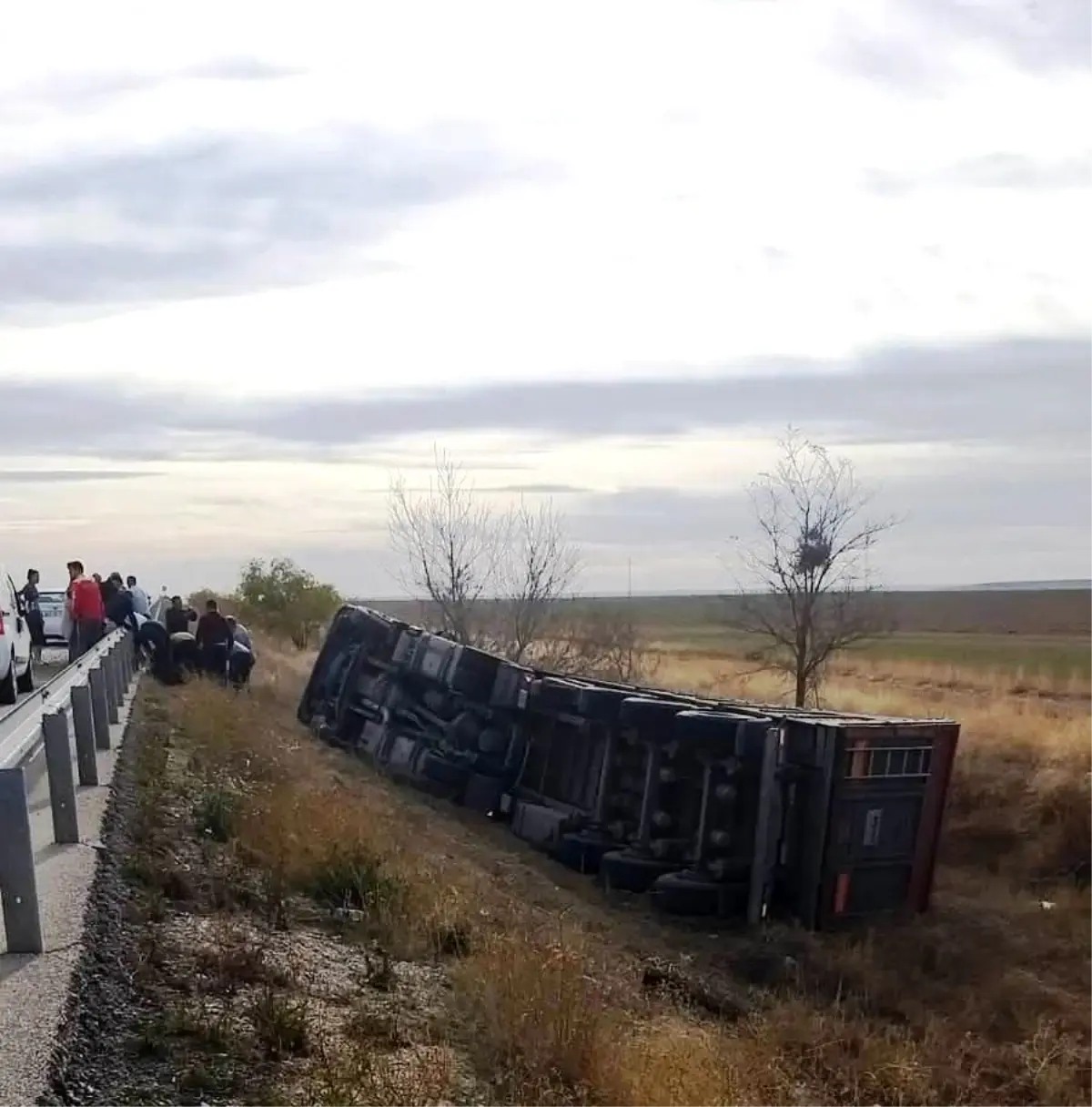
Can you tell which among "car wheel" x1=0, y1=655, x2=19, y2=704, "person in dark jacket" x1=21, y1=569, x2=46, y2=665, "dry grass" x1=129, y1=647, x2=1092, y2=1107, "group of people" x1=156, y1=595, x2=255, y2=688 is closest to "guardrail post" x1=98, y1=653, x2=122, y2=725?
"dry grass" x1=129, y1=647, x2=1092, y2=1107

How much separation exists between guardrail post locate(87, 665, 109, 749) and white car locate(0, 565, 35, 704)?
6.29m

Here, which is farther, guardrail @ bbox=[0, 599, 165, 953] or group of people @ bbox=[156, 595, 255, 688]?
group of people @ bbox=[156, 595, 255, 688]

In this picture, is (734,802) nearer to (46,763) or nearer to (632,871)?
(632,871)

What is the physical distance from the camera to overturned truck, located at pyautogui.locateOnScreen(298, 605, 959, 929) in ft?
42.8

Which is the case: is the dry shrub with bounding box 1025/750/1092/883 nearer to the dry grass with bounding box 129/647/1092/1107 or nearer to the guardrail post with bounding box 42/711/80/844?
the dry grass with bounding box 129/647/1092/1107

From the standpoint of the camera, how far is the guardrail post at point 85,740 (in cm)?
966

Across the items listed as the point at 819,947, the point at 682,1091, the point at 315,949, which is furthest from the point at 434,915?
the point at 819,947

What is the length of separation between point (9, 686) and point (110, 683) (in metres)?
5.18

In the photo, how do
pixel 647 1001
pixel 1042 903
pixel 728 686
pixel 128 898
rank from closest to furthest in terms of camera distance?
pixel 128 898, pixel 647 1001, pixel 1042 903, pixel 728 686

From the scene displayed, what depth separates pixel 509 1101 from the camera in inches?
213

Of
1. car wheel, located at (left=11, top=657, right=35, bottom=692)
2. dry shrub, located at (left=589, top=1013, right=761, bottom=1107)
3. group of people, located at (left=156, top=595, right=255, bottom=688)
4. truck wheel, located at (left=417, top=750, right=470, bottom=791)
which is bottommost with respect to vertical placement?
truck wheel, located at (left=417, top=750, right=470, bottom=791)

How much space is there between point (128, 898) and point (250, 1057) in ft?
6.29

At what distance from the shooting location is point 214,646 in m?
20.3

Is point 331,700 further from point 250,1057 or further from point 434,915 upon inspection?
point 250,1057
